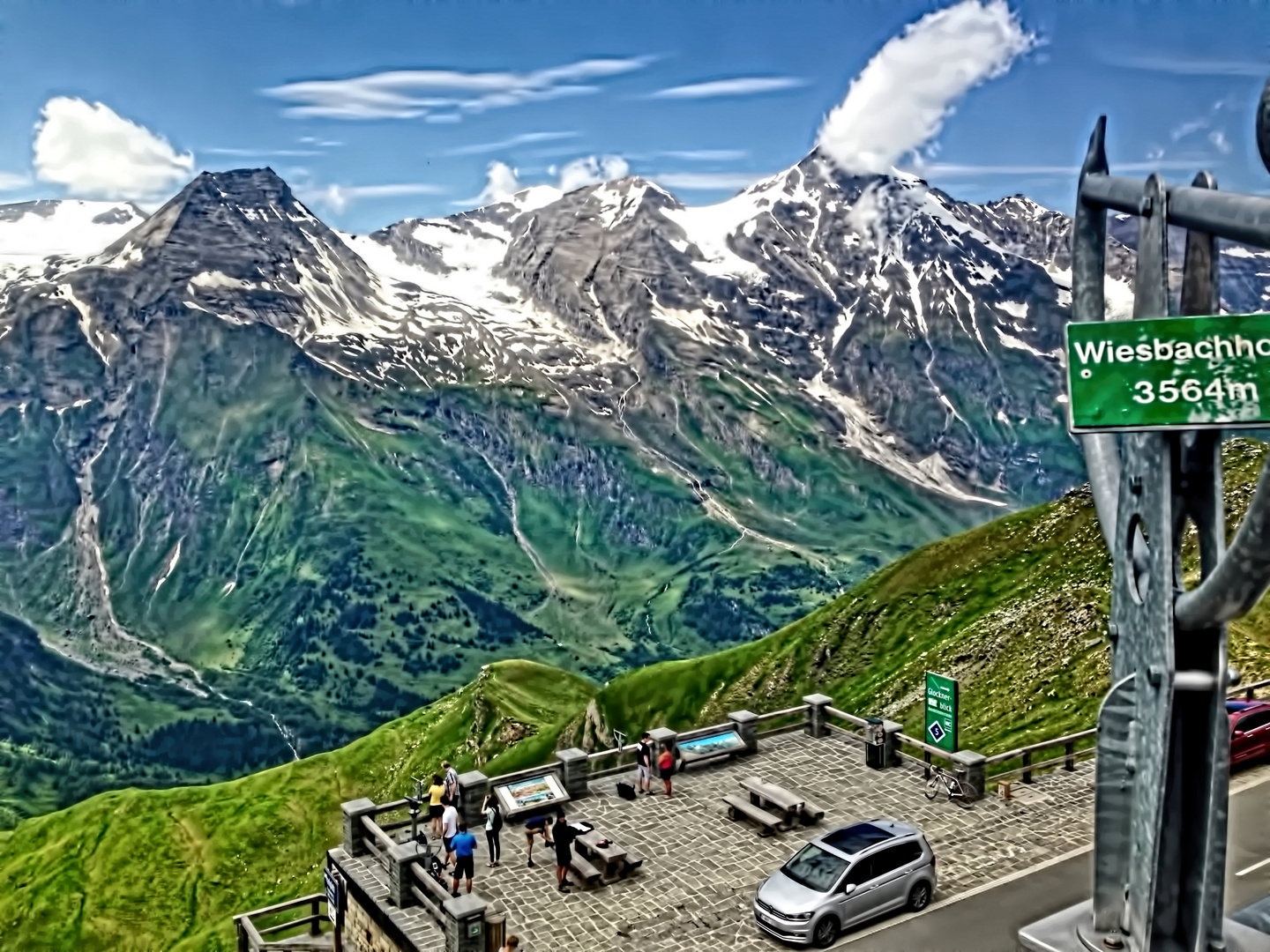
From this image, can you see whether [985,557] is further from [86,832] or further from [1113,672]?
[86,832]

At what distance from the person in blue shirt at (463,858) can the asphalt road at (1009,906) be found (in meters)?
9.38

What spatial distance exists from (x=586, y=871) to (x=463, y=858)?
326cm

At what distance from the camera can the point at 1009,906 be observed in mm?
27797

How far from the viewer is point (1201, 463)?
1841cm

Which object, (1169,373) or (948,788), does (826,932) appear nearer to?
(948,788)

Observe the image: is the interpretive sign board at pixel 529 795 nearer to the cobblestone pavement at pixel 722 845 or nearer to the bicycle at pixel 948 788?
the cobblestone pavement at pixel 722 845

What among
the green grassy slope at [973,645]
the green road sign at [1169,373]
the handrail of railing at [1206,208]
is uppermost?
the handrail of railing at [1206,208]

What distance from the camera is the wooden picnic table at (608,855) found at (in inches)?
1171

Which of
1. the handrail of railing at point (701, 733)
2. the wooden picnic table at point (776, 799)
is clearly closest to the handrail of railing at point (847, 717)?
the handrail of railing at point (701, 733)

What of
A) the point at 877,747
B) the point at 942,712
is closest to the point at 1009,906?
the point at 942,712

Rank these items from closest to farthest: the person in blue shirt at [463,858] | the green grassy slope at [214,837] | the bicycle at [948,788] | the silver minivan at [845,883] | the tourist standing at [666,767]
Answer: the silver minivan at [845,883], the person in blue shirt at [463,858], the bicycle at [948,788], the tourist standing at [666,767], the green grassy slope at [214,837]

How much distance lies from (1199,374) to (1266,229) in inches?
91.5

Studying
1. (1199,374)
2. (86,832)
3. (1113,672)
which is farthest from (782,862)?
(86,832)

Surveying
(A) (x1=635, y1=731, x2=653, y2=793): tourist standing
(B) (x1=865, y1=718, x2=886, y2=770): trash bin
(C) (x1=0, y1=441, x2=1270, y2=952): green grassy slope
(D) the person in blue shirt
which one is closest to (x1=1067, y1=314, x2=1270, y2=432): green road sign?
(D) the person in blue shirt
